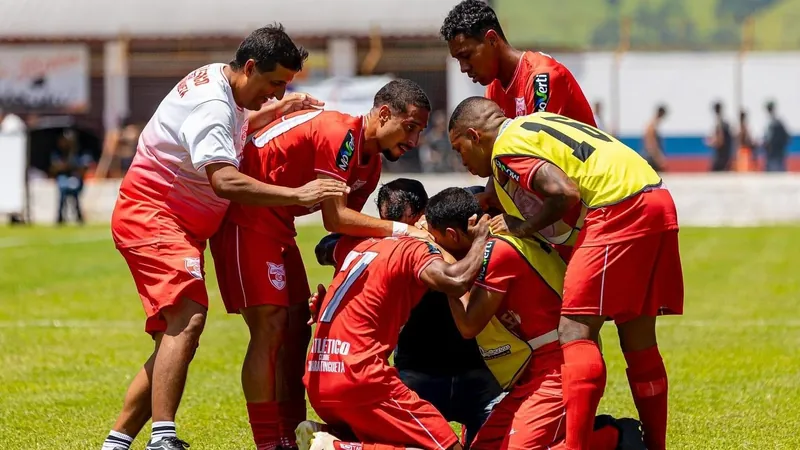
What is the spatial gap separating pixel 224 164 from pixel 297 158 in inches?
24.8

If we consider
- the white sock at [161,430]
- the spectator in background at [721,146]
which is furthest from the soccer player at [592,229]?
the spectator in background at [721,146]

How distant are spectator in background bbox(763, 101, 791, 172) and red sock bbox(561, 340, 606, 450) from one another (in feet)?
99.1

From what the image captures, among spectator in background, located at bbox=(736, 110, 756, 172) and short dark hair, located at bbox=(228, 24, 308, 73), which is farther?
spectator in background, located at bbox=(736, 110, 756, 172)

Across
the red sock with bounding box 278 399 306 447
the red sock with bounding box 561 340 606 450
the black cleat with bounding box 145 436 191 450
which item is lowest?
the red sock with bounding box 278 399 306 447

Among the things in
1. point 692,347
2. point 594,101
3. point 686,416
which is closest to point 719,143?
point 594,101

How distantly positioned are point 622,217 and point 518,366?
1.02m

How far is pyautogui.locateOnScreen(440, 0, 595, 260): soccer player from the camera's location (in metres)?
7.59

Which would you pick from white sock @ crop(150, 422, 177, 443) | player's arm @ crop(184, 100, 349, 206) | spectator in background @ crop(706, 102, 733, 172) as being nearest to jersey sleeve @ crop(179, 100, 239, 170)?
player's arm @ crop(184, 100, 349, 206)

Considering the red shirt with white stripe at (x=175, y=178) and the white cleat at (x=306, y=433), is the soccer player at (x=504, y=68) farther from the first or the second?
the white cleat at (x=306, y=433)

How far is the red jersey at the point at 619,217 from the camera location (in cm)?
656

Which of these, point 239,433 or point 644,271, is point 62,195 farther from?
point 644,271

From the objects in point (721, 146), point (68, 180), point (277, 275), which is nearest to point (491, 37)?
point (277, 275)

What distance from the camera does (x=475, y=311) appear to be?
6703 mm

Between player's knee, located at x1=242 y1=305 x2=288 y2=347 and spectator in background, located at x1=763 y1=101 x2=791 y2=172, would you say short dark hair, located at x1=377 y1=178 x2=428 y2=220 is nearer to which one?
player's knee, located at x1=242 y1=305 x2=288 y2=347
